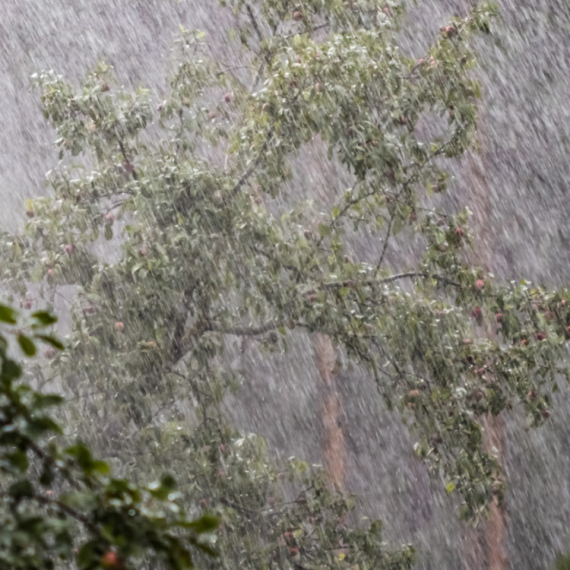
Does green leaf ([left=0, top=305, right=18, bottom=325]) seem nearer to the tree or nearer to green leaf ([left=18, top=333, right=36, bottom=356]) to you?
green leaf ([left=18, top=333, right=36, bottom=356])

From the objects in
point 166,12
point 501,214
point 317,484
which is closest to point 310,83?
point 317,484

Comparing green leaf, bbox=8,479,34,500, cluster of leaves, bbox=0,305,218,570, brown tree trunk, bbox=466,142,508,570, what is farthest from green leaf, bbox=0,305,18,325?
brown tree trunk, bbox=466,142,508,570

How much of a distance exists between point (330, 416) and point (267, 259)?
99.5 inches

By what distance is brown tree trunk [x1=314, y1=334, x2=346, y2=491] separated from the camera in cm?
440

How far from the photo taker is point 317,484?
94.5 inches

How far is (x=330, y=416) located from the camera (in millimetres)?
4445

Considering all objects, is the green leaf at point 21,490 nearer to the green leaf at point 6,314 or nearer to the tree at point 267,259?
the green leaf at point 6,314

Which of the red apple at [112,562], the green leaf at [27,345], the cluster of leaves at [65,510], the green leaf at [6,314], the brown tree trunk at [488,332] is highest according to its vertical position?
the brown tree trunk at [488,332]

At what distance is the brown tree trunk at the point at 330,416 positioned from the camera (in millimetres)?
4398

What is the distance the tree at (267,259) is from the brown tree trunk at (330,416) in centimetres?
219

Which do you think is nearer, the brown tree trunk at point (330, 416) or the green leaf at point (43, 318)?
the green leaf at point (43, 318)

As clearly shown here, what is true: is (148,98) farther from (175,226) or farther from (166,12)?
(166,12)

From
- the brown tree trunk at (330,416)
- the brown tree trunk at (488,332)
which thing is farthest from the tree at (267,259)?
the brown tree trunk at (330,416)

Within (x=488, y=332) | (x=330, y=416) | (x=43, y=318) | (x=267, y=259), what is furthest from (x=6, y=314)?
(x=330, y=416)
